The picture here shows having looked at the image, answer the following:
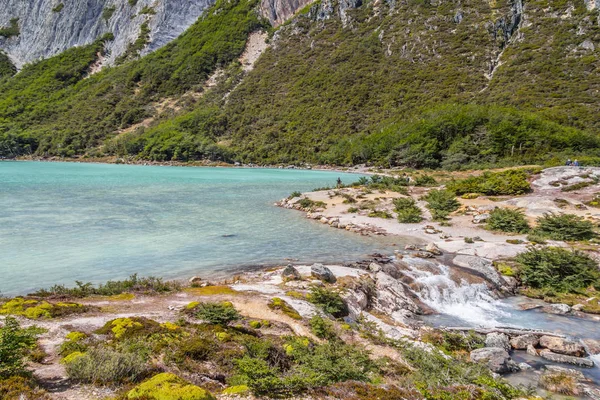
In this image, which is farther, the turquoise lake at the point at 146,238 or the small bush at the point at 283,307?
the turquoise lake at the point at 146,238

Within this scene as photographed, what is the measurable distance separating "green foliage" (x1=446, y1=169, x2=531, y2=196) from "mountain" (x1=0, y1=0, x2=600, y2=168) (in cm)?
2649

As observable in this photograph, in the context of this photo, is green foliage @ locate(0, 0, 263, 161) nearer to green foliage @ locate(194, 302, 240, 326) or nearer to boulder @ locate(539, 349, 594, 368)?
green foliage @ locate(194, 302, 240, 326)

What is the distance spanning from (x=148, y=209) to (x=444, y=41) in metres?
102

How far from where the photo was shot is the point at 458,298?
46.8 ft

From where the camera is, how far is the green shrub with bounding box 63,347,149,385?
586 cm

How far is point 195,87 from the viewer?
138m

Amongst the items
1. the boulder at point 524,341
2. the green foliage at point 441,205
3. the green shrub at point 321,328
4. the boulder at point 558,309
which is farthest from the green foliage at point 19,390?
the green foliage at point 441,205

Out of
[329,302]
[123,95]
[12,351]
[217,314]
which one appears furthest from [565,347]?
[123,95]

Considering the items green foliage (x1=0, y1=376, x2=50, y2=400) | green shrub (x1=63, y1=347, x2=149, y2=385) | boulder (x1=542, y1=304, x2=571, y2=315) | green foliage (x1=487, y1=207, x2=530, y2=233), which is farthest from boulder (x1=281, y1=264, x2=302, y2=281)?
green foliage (x1=487, y1=207, x2=530, y2=233)

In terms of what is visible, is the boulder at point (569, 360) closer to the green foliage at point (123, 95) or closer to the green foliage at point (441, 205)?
the green foliage at point (441, 205)

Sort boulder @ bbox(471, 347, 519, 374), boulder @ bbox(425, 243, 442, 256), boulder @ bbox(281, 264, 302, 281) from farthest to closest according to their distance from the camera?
boulder @ bbox(425, 243, 442, 256) → boulder @ bbox(281, 264, 302, 281) → boulder @ bbox(471, 347, 519, 374)

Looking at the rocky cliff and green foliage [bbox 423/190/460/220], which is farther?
the rocky cliff

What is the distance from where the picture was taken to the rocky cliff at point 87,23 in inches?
6663

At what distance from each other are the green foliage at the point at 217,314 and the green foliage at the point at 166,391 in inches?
156
